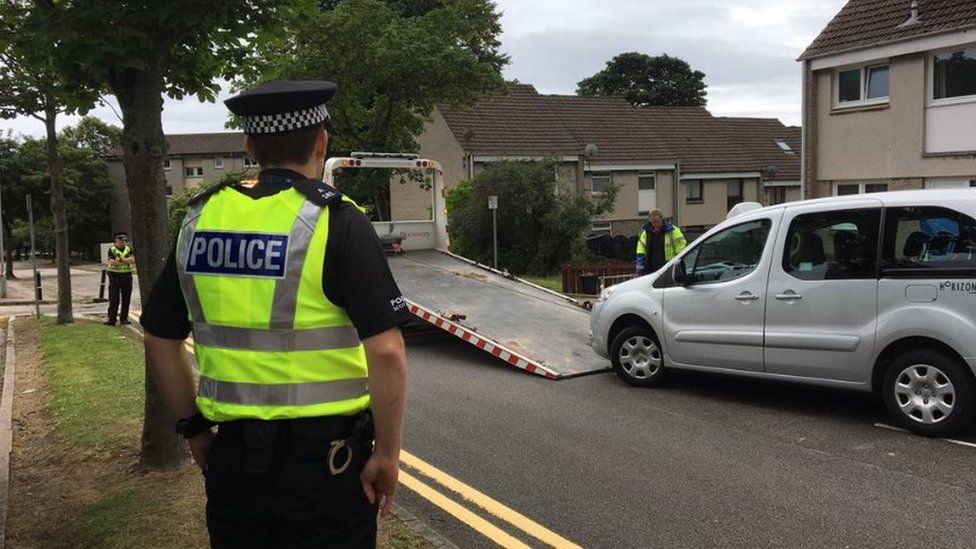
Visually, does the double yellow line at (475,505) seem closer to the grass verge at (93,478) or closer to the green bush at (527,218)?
the grass verge at (93,478)

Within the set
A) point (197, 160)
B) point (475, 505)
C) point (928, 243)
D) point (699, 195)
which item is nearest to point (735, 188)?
point (699, 195)

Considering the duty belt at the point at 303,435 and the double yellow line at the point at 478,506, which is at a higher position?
the duty belt at the point at 303,435

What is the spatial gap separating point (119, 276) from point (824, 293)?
1260cm

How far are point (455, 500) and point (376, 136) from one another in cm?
2175

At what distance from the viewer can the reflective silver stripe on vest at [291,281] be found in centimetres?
224

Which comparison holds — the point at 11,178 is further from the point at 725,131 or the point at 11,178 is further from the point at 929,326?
the point at 929,326

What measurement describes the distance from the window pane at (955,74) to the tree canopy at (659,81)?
52.8m

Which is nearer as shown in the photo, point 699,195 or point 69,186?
point 699,195

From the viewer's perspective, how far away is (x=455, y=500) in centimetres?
519

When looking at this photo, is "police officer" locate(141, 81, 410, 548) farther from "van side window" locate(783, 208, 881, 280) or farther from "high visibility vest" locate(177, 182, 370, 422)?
"van side window" locate(783, 208, 881, 280)

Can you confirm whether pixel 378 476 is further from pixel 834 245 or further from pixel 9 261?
pixel 9 261

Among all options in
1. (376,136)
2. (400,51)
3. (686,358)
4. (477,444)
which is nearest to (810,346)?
(686,358)

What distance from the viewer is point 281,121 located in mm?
2389

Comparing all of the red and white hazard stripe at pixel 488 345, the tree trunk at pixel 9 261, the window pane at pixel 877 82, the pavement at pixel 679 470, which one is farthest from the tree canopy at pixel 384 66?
the tree trunk at pixel 9 261
